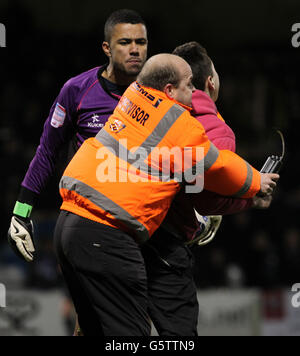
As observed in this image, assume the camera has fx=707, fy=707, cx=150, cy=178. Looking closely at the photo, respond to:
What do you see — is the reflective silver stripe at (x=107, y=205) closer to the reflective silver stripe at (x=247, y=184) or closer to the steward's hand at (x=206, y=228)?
the reflective silver stripe at (x=247, y=184)

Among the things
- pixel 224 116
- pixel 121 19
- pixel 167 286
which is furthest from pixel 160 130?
pixel 224 116

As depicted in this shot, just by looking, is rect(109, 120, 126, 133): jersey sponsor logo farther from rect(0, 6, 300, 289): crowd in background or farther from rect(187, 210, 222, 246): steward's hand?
rect(0, 6, 300, 289): crowd in background

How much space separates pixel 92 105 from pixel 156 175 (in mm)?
953

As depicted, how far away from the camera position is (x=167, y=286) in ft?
12.3

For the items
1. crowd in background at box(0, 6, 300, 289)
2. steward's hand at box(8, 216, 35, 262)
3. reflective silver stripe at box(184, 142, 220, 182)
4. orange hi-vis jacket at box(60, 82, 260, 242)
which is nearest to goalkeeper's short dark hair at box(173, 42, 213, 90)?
orange hi-vis jacket at box(60, 82, 260, 242)

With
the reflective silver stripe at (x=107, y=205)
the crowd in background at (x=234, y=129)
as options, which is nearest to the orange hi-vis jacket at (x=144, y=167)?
the reflective silver stripe at (x=107, y=205)

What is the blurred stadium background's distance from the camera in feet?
27.2

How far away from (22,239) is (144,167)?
1.08 m

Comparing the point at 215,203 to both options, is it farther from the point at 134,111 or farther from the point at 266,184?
the point at 134,111

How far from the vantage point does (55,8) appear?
38.9 ft

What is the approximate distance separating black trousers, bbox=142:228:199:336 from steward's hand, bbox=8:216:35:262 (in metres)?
0.69
